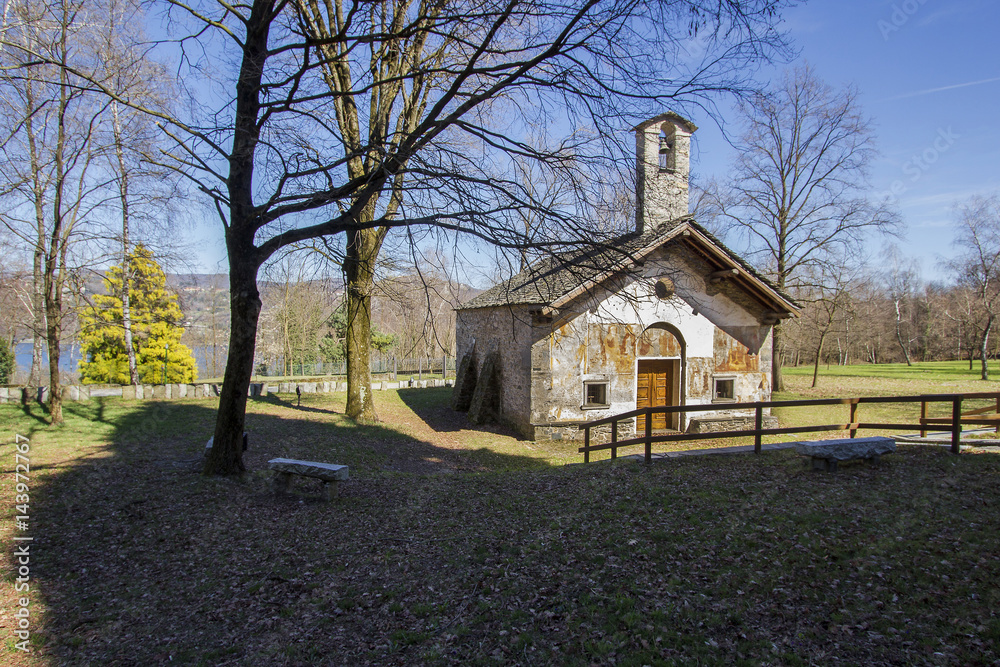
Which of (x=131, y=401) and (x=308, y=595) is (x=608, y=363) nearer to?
(x=308, y=595)

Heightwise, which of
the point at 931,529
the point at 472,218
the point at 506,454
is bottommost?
the point at 506,454

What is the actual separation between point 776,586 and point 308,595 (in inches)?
183

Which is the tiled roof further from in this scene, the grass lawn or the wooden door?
the wooden door

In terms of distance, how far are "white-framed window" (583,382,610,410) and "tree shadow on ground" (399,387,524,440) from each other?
2340 mm

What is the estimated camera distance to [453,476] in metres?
10.2

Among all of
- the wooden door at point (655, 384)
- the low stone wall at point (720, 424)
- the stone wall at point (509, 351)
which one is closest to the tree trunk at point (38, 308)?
the stone wall at point (509, 351)

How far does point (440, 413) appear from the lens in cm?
1936

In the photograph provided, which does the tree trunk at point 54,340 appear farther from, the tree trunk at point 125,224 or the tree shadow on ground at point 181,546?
the tree shadow on ground at point 181,546

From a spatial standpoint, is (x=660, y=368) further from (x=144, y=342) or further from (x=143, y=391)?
(x=144, y=342)

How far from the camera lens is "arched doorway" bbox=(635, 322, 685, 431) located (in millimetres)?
15695

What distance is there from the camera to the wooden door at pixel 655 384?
1588 centimetres

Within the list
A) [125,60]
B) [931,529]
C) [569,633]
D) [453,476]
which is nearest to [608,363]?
[453,476]

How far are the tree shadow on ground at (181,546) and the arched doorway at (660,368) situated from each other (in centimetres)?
854

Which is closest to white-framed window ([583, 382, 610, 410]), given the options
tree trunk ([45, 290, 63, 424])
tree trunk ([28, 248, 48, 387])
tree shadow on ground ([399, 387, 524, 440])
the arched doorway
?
the arched doorway
